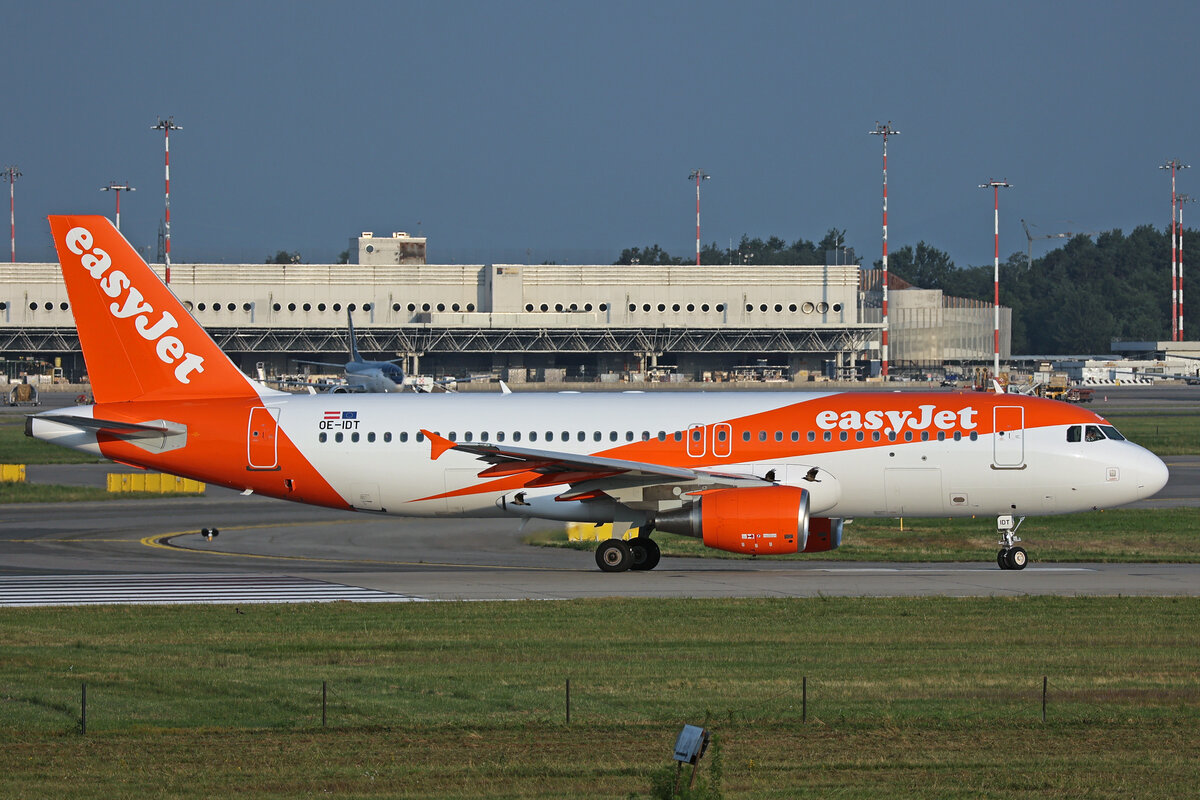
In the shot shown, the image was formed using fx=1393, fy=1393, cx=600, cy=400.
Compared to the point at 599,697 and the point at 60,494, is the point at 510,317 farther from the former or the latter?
the point at 599,697

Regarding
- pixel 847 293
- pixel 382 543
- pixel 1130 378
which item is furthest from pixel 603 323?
pixel 382 543

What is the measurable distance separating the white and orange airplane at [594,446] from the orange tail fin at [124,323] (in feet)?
0.14

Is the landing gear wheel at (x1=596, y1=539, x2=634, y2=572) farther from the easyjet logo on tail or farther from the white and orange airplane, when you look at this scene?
the easyjet logo on tail

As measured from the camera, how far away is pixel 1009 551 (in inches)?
1232

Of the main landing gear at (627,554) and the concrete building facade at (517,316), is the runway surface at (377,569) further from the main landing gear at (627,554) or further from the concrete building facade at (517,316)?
the concrete building facade at (517,316)

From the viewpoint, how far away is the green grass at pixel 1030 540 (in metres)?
34.8

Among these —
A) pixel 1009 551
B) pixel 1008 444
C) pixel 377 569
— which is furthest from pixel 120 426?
pixel 1009 551

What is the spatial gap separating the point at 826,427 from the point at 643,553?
5088 mm

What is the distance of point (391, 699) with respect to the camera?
1753 cm

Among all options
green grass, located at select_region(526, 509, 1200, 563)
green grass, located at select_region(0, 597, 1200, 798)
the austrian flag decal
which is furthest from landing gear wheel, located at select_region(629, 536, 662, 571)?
the austrian flag decal

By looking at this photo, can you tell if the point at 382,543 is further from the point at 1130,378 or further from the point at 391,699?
the point at 1130,378

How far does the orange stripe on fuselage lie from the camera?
3091cm

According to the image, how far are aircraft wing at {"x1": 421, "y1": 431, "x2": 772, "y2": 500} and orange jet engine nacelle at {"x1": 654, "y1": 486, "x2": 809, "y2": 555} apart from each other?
947 millimetres

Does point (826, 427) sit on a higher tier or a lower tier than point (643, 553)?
higher
